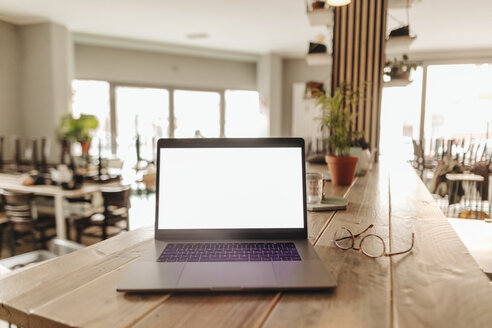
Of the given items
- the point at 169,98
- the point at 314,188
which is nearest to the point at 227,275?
the point at 314,188

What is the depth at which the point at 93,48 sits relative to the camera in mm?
6863

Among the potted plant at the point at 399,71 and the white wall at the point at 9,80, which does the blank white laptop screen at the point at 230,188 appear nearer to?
the potted plant at the point at 399,71

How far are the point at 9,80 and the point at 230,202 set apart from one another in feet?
22.1

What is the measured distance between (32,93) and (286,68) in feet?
17.8

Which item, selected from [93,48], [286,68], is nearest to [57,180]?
[93,48]

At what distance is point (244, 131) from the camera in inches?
351

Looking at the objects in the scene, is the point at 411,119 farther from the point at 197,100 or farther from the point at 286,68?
the point at 197,100

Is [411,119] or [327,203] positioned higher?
[411,119]

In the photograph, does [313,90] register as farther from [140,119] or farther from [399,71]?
[140,119]

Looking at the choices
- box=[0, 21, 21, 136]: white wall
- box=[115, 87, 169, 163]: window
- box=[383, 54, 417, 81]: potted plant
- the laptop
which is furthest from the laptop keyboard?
box=[0, 21, 21, 136]: white wall

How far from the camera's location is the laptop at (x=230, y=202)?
0.86m

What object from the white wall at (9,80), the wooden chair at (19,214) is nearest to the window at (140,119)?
the white wall at (9,80)

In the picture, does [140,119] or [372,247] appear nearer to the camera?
[372,247]

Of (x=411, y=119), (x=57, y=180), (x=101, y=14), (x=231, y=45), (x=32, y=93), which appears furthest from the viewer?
(x=411, y=119)
